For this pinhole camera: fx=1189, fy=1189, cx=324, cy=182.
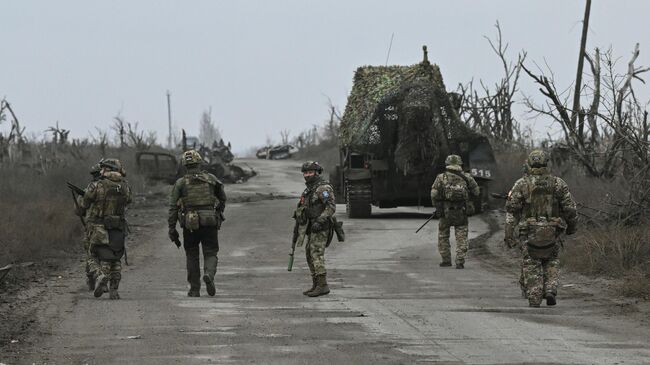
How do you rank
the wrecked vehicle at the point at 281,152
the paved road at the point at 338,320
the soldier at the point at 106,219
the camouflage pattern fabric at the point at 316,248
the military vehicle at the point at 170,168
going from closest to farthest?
1. the paved road at the point at 338,320
2. the camouflage pattern fabric at the point at 316,248
3. the soldier at the point at 106,219
4. the military vehicle at the point at 170,168
5. the wrecked vehicle at the point at 281,152

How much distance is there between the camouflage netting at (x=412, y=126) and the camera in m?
26.2

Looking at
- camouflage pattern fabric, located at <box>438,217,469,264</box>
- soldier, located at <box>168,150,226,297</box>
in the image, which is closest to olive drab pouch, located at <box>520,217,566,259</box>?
soldier, located at <box>168,150,226,297</box>

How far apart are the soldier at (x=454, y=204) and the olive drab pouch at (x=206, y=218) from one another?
4771 mm

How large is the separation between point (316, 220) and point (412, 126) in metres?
12.0

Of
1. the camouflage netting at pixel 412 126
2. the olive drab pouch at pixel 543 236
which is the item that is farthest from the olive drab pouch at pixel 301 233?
the camouflage netting at pixel 412 126

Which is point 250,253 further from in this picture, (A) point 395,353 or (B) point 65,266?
(A) point 395,353

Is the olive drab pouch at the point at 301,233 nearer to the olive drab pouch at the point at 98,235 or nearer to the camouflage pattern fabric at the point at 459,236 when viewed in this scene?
the olive drab pouch at the point at 98,235

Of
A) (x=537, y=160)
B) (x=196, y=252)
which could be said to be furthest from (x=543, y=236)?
(x=196, y=252)

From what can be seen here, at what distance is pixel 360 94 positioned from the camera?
2944 centimetres

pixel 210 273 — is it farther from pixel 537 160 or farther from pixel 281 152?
pixel 281 152

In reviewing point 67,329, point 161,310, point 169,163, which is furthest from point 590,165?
point 169,163

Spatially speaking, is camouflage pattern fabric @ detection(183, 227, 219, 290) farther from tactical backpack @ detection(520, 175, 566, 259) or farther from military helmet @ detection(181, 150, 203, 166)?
tactical backpack @ detection(520, 175, 566, 259)

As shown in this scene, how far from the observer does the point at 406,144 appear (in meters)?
26.5

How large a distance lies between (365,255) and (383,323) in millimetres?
8924
